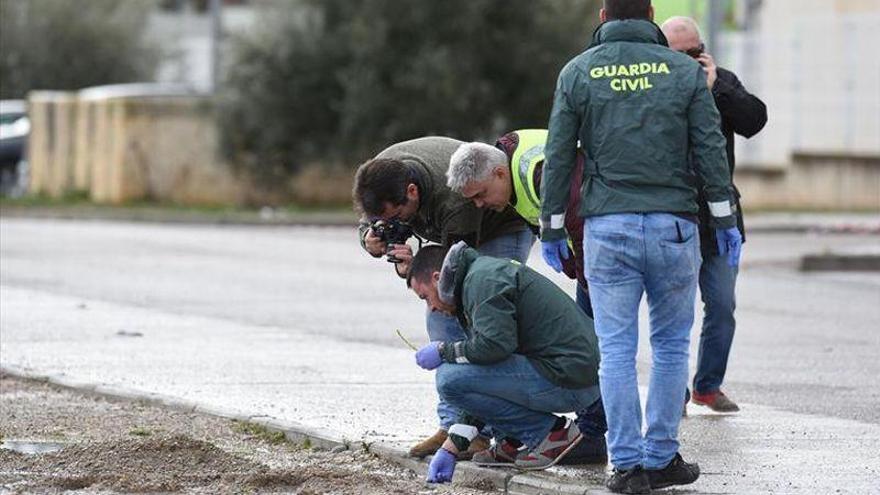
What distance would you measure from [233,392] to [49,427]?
1.35 m

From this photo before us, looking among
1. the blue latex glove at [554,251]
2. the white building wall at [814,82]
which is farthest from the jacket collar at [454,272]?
the white building wall at [814,82]

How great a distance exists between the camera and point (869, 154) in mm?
33031

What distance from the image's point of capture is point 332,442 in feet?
30.5

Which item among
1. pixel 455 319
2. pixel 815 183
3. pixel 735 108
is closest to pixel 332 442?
pixel 455 319

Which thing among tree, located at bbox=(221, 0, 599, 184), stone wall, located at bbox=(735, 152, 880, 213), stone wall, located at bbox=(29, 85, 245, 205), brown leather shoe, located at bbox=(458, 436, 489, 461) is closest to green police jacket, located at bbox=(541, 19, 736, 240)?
brown leather shoe, located at bbox=(458, 436, 489, 461)

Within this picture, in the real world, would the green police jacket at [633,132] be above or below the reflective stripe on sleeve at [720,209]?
above

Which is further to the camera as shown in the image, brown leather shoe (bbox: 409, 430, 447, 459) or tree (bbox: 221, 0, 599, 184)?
tree (bbox: 221, 0, 599, 184)

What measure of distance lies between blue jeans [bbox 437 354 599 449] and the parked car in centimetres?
3461

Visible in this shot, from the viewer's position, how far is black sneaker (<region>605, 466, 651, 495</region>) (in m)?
7.86

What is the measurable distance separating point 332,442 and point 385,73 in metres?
24.6

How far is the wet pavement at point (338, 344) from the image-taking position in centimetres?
949

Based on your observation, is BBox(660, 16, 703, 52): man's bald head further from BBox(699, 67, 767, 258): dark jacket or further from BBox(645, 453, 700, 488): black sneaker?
BBox(645, 453, 700, 488): black sneaker

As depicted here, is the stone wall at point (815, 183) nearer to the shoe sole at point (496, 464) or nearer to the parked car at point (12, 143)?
the parked car at point (12, 143)

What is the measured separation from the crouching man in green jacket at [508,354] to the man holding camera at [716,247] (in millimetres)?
1505
